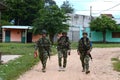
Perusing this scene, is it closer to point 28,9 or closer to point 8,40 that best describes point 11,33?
point 8,40

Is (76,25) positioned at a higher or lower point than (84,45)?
higher

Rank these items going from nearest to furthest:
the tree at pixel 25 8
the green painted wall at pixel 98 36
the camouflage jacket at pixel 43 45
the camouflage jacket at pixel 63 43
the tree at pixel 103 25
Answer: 1. the camouflage jacket at pixel 43 45
2. the camouflage jacket at pixel 63 43
3. the tree at pixel 103 25
4. the green painted wall at pixel 98 36
5. the tree at pixel 25 8

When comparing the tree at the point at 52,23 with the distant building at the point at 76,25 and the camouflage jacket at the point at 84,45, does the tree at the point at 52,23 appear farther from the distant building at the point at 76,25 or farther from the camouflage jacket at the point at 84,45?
the camouflage jacket at the point at 84,45

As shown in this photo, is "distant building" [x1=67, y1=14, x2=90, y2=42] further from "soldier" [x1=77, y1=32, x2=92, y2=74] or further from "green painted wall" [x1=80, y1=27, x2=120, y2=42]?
"soldier" [x1=77, y1=32, x2=92, y2=74]

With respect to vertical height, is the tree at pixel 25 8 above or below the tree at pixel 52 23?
above

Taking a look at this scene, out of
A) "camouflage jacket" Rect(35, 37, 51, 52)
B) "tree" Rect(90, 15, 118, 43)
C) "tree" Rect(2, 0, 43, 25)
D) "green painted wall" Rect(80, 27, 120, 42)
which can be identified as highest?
"tree" Rect(2, 0, 43, 25)

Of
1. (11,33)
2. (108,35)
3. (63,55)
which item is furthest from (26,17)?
(63,55)

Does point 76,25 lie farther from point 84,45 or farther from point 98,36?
point 84,45

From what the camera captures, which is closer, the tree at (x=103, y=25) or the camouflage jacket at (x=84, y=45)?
the camouflage jacket at (x=84, y=45)

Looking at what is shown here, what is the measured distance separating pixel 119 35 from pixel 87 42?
4886 cm

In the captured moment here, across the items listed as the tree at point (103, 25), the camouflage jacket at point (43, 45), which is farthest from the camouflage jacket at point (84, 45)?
the tree at point (103, 25)

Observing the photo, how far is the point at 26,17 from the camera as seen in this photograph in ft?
219

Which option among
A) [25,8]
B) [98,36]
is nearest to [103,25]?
[98,36]

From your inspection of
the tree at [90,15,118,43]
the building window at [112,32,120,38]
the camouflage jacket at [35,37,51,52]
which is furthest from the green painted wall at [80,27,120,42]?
the camouflage jacket at [35,37,51,52]
